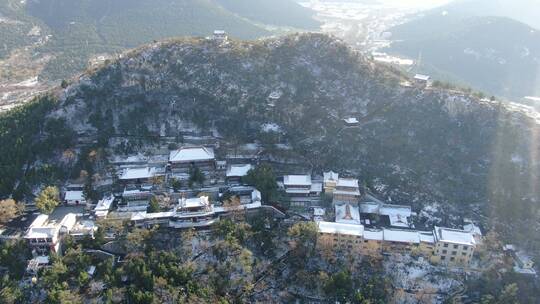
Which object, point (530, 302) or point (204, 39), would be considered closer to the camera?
point (530, 302)

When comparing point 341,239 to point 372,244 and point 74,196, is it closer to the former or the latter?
point 372,244

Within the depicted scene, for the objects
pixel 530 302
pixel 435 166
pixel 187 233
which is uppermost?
pixel 435 166

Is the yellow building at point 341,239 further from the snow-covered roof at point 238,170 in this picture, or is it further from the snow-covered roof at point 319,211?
the snow-covered roof at point 238,170

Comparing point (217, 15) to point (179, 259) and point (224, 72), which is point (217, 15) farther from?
point (179, 259)

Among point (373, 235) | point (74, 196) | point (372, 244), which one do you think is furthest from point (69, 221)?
point (373, 235)

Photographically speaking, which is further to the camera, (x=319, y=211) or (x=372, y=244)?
(x=319, y=211)

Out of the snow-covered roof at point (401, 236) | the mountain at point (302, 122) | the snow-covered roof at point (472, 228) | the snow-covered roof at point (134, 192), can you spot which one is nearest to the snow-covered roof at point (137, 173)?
the snow-covered roof at point (134, 192)

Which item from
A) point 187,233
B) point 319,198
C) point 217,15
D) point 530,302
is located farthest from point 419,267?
point 217,15
